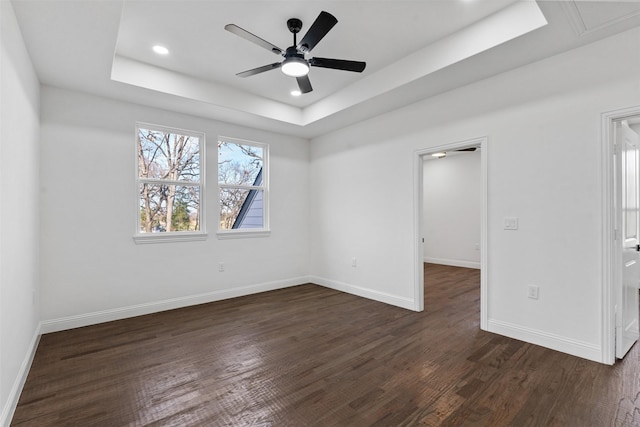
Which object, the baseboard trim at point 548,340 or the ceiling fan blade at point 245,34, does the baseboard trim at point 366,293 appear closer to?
the baseboard trim at point 548,340

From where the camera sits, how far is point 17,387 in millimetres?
2178

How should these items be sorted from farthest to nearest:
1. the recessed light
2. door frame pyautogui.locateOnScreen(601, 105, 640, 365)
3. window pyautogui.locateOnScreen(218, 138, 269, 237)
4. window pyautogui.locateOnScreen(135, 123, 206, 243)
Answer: window pyautogui.locateOnScreen(218, 138, 269, 237) → window pyautogui.locateOnScreen(135, 123, 206, 243) → the recessed light → door frame pyautogui.locateOnScreen(601, 105, 640, 365)

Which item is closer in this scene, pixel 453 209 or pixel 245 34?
pixel 245 34

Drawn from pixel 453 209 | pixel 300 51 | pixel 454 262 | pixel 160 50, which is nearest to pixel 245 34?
pixel 300 51

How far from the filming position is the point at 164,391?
224 centimetres

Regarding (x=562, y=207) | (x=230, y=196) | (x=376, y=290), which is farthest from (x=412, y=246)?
(x=230, y=196)

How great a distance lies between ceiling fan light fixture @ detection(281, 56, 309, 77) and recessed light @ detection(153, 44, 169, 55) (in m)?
1.41

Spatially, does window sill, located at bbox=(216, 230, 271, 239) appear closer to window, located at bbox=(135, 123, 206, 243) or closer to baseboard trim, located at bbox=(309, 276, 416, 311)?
window, located at bbox=(135, 123, 206, 243)

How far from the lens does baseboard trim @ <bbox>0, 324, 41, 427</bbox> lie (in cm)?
187

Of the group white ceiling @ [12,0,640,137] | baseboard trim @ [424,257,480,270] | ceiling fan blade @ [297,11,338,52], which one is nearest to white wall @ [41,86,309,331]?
white ceiling @ [12,0,640,137]

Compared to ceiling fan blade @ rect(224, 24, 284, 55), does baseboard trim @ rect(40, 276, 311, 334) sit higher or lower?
lower

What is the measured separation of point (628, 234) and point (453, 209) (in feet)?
15.4

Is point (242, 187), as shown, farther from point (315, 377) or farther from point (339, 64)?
point (315, 377)

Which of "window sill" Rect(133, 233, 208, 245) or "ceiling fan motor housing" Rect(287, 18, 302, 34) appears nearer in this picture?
"ceiling fan motor housing" Rect(287, 18, 302, 34)
